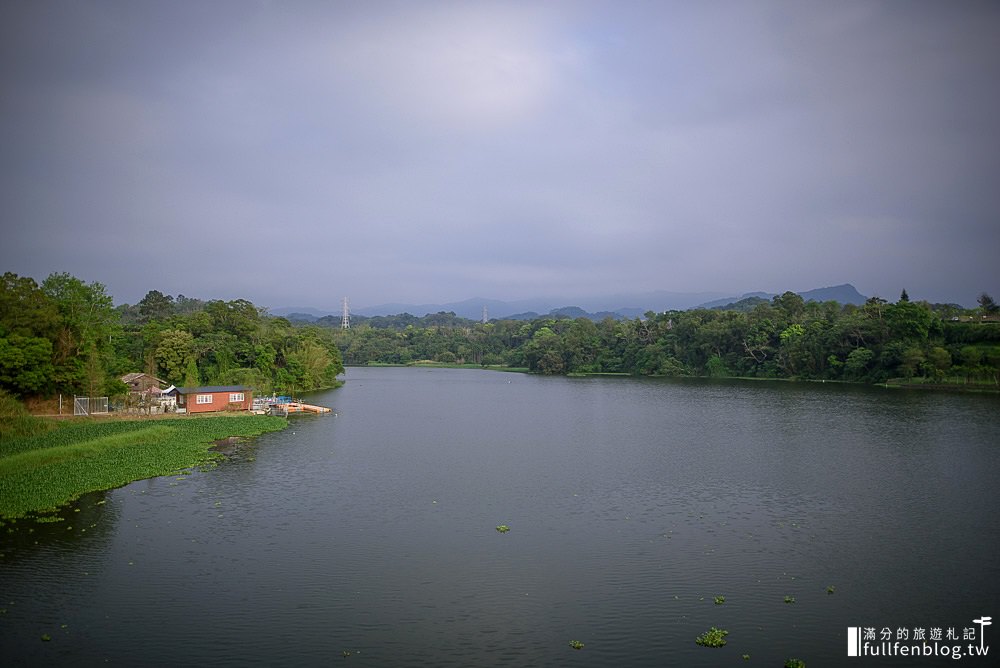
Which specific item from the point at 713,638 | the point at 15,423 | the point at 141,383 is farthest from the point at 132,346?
the point at 713,638

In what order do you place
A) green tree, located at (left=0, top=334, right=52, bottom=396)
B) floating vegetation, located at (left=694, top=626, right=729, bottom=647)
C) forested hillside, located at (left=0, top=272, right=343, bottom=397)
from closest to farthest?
floating vegetation, located at (left=694, top=626, right=729, bottom=647), green tree, located at (left=0, top=334, right=52, bottom=396), forested hillside, located at (left=0, top=272, right=343, bottom=397)

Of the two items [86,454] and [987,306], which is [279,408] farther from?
[987,306]

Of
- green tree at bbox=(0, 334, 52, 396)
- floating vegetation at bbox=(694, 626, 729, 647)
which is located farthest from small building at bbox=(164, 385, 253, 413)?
floating vegetation at bbox=(694, 626, 729, 647)

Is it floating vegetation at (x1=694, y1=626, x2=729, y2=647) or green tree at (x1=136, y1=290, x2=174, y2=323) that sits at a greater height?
green tree at (x1=136, y1=290, x2=174, y2=323)

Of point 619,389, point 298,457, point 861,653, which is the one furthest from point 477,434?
point 619,389

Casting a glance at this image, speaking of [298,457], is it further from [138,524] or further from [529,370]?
[529,370]

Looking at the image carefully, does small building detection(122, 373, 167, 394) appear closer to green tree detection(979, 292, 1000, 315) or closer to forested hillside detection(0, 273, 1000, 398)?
forested hillside detection(0, 273, 1000, 398)
